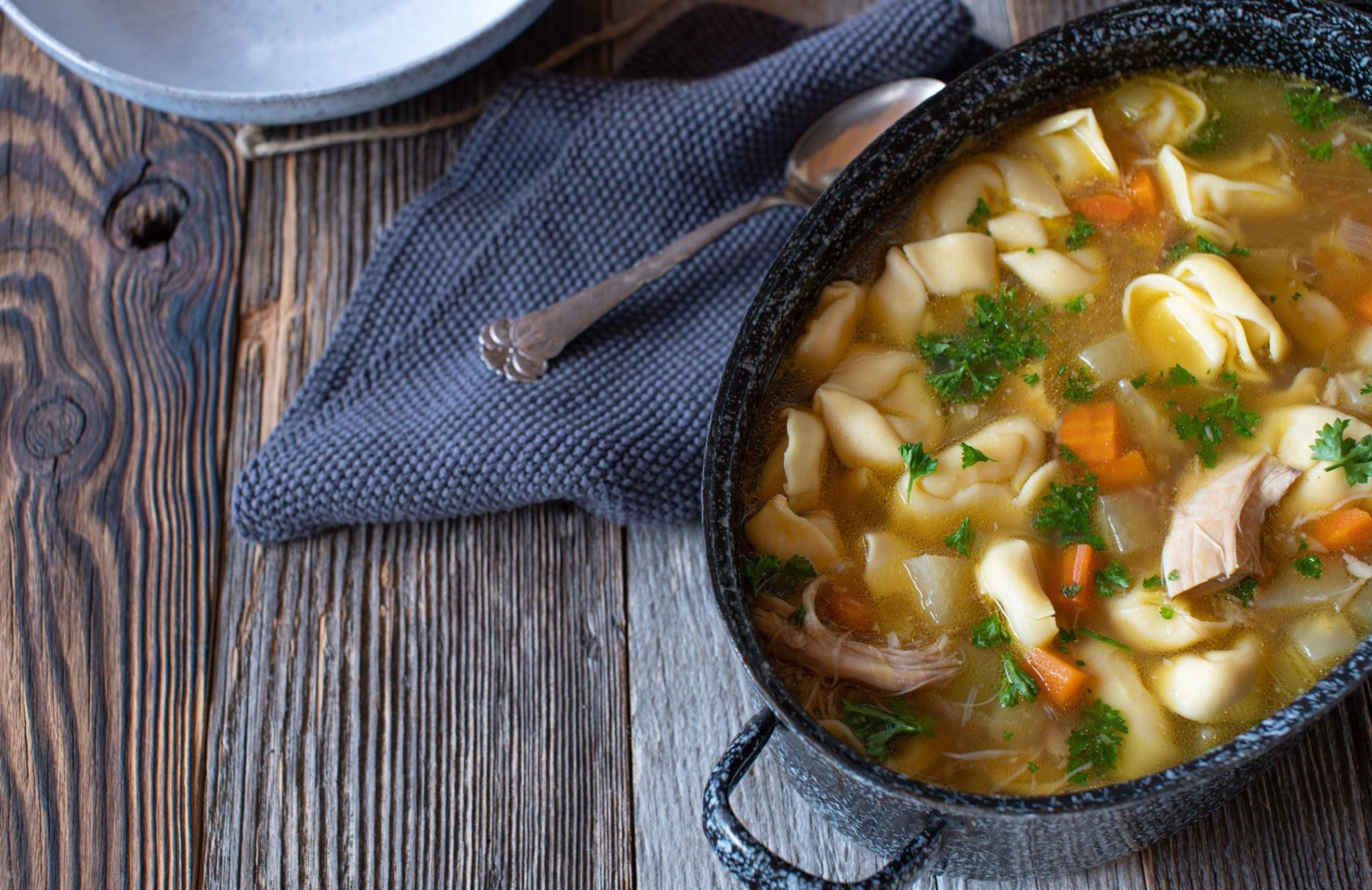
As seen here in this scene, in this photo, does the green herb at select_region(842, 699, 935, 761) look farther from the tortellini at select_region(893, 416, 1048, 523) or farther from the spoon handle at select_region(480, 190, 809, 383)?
the spoon handle at select_region(480, 190, 809, 383)

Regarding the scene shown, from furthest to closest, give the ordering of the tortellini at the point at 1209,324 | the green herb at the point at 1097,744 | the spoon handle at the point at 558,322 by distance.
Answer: the spoon handle at the point at 558,322 → the tortellini at the point at 1209,324 → the green herb at the point at 1097,744

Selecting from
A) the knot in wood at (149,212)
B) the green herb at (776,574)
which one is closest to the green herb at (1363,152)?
the green herb at (776,574)

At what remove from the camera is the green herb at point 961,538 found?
6.41 feet

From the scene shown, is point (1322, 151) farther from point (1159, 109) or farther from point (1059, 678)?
point (1059, 678)

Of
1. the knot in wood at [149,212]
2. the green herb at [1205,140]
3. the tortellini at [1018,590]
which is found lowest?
the tortellini at [1018,590]

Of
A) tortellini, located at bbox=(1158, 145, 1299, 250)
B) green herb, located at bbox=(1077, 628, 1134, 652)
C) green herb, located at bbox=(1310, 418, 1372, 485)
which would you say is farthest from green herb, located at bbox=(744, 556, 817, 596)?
tortellini, located at bbox=(1158, 145, 1299, 250)

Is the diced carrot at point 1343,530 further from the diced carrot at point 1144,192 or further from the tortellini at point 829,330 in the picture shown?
the tortellini at point 829,330

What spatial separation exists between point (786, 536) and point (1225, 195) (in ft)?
3.14

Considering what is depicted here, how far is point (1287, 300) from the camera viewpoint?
6.73 feet

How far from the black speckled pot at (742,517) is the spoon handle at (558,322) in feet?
1.52

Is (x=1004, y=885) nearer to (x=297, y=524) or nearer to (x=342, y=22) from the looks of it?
(x=297, y=524)

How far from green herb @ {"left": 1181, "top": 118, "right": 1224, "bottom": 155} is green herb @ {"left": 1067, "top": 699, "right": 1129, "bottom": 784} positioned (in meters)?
0.99

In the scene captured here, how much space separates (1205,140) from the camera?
2.18 metres

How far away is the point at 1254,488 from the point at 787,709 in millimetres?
810
